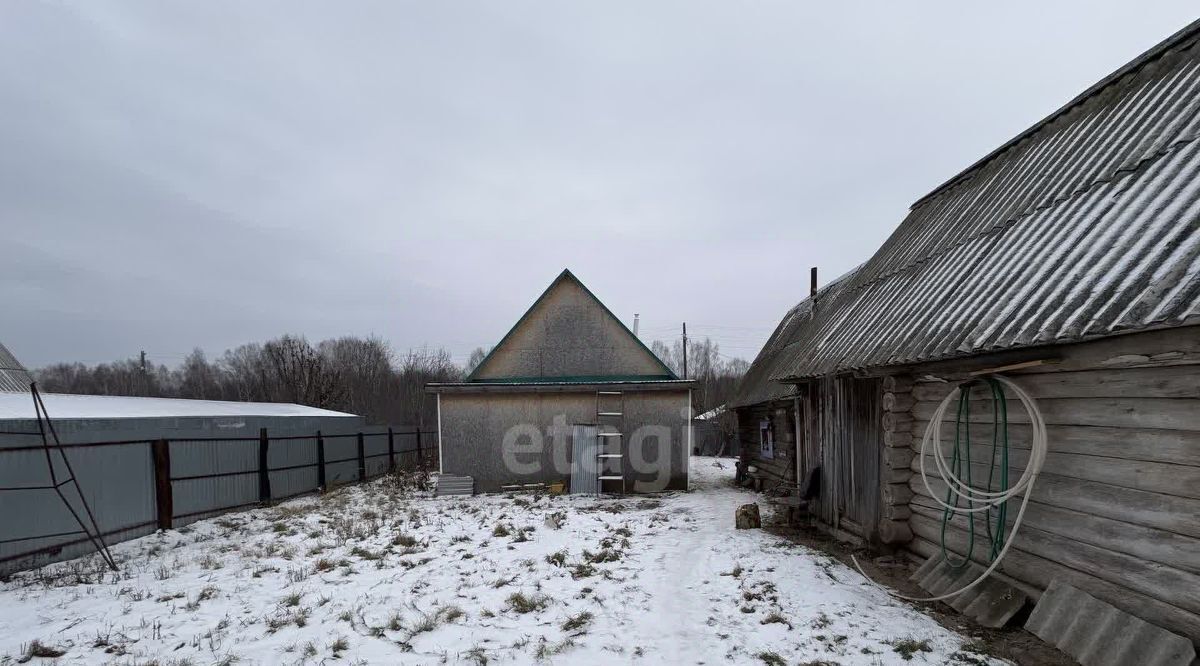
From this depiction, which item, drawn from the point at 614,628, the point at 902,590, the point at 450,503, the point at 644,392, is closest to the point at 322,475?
the point at 450,503

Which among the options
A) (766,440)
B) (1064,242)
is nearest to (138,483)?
(1064,242)

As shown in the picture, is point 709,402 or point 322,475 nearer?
point 322,475

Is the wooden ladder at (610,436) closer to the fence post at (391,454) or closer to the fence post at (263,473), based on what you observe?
the fence post at (263,473)

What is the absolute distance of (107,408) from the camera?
424 inches

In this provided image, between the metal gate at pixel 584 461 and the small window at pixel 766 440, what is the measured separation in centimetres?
459

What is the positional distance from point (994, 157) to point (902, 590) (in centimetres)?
667

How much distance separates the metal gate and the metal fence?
6714 mm

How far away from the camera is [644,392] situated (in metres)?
14.6

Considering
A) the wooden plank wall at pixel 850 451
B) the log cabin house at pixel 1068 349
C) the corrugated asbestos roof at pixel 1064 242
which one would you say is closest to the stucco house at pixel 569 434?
the wooden plank wall at pixel 850 451

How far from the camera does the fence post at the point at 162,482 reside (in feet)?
30.2

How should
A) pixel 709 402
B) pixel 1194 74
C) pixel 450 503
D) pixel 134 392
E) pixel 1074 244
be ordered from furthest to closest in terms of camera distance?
1. pixel 134 392
2. pixel 709 402
3. pixel 450 503
4. pixel 1194 74
5. pixel 1074 244

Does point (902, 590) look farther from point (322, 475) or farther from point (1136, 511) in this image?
point (322, 475)

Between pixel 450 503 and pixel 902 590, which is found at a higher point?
pixel 902 590

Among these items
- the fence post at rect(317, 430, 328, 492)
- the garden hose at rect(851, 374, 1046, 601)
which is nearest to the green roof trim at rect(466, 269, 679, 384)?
the fence post at rect(317, 430, 328, 492)
